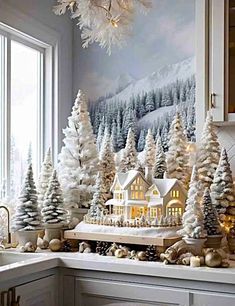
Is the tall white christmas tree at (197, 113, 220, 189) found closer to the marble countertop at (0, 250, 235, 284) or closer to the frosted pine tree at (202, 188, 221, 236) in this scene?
the frosted pine tree at (202, 188, 221, 236)

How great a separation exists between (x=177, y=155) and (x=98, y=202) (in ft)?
1.69

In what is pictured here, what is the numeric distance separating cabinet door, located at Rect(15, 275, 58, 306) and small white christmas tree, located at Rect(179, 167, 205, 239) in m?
0.66

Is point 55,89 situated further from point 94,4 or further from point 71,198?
point 94,4

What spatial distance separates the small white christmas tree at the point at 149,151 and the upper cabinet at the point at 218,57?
0.41 meters

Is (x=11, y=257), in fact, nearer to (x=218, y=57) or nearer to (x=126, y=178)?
(x=126, y=178)

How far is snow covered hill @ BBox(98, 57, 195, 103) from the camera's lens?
127 inches

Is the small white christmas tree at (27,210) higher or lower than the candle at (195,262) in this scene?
higher

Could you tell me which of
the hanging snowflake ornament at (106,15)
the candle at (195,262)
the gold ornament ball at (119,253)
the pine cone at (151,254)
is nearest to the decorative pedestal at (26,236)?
the gold ornament ball at (119,253)

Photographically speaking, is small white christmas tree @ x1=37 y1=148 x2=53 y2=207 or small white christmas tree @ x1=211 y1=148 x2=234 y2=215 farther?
small white christmas tree @ x1=37 y1=148 x2=53 y2=207

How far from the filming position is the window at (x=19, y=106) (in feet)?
9.98

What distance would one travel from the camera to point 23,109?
3.27m

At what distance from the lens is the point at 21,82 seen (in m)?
3.25

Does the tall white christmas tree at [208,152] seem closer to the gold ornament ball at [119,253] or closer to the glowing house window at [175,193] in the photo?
the glowing house window at [175,193]

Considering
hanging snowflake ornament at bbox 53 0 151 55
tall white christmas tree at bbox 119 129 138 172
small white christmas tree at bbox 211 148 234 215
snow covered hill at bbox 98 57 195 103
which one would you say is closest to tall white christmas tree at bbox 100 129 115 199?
tall white christmas tree at bbox 119 129 138 172
